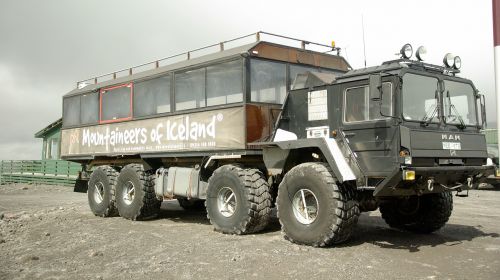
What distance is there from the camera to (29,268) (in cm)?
697

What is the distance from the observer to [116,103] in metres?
13.6

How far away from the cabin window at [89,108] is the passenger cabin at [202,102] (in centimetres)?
6

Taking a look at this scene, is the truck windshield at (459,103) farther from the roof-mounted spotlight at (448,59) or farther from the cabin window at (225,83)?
the cabin window at (225,83)

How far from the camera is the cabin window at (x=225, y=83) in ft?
32.0

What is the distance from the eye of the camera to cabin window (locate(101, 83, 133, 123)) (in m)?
13.1

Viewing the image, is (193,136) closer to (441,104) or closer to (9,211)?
(441,104)

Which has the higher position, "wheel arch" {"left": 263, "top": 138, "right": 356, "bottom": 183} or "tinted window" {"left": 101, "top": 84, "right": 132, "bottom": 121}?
"tinted window" {"left": 101, "top": 84, "right": 132, "bottom": 121}

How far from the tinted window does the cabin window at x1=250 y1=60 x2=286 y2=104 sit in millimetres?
4515

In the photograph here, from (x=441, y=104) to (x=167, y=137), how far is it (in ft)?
20.1

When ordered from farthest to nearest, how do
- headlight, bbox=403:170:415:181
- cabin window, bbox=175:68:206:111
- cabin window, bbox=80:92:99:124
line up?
cabin window, bbox=80:92:99:124
cabin window, bbox=175:68:206:111
headlight, bbox=403:170:415:181

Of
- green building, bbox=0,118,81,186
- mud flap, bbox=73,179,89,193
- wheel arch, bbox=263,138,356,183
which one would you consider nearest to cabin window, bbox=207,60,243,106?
wheel arch, bbox=263,138,356,183

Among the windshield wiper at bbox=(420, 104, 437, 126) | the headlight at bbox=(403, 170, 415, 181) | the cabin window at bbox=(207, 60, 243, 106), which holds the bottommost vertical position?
the headlight at bbox=(403, 170, 415, 181)

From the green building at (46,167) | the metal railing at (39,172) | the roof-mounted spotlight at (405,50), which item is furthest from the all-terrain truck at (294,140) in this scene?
the green building at (46,167)

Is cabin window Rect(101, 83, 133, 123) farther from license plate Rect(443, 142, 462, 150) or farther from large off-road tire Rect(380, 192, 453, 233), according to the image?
license plate Rect(443, 142, 462, 150)
